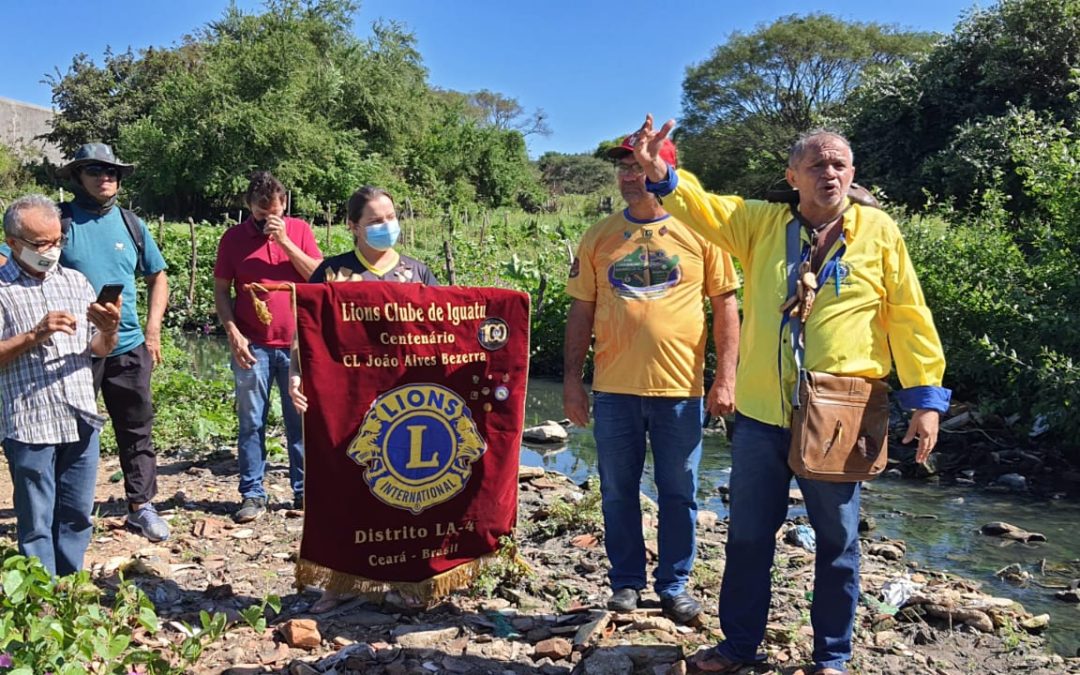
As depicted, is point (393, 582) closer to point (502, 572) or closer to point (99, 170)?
point (502, 572)

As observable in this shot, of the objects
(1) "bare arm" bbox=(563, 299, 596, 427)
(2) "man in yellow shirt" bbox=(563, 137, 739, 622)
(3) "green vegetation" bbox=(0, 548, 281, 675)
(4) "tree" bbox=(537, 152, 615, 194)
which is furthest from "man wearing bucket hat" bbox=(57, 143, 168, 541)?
(4) "tree" bbox=(537, 152, 615, 194)

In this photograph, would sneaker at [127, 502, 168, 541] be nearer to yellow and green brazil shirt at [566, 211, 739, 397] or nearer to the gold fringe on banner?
the gold fringe on banner

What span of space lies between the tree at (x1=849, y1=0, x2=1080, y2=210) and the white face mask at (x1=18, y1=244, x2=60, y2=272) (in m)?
15.2

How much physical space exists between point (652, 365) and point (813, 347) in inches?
31.9

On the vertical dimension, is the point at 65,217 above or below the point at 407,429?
above

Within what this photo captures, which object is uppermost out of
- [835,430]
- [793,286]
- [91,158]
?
[91,158]

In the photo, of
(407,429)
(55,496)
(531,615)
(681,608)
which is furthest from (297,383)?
(681,608)

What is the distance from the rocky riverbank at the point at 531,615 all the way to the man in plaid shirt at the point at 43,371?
706 mm

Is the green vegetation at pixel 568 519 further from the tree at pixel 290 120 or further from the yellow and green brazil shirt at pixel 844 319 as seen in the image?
the tree at pixel 290 120

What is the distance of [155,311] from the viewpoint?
16.1ft

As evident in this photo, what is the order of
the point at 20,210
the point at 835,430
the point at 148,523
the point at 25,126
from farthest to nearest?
the point at 25,126 → the point at 148,523 → the point at 20,210 → the point at 835,430

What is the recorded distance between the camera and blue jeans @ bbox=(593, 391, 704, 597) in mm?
3691

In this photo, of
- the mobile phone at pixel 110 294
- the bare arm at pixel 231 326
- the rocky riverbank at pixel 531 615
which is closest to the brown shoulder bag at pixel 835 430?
the rocky riverbank at pixel 531 615

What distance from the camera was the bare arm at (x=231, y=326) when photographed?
4973 mm
